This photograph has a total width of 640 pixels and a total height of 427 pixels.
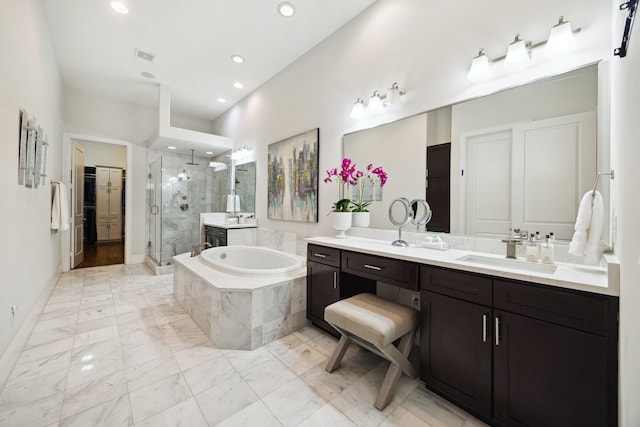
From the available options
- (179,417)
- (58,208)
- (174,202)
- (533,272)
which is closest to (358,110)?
(533,272)

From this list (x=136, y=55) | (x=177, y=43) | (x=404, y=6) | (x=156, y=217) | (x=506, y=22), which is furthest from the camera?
(x=156, y=217)

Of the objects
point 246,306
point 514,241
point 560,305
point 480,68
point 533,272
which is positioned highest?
point 480,68

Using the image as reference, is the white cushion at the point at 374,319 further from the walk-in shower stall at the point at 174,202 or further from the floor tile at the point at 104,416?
the walk-in shower stall at the point at 174,202

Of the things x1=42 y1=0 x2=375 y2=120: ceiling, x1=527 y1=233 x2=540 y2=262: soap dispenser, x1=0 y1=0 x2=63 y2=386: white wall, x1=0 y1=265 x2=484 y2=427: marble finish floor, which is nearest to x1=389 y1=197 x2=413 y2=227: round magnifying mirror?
x1=527 y1=233 x2=540 y2=262: soap dispenser

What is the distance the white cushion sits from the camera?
1469 millimetres

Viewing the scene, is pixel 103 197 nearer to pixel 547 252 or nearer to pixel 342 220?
pixel 342 220

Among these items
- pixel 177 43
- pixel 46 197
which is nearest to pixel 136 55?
pixel 177 43

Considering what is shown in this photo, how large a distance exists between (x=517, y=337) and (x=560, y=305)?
242mm

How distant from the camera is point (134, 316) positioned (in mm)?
2631

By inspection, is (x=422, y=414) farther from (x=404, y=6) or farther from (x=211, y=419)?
(x=404, y=6)

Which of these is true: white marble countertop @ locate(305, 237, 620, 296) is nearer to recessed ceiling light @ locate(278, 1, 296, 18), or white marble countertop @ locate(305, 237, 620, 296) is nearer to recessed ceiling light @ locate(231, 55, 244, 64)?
recessed ceiling light @ locate(278, 1, 296, 18)

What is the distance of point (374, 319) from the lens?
1547mm

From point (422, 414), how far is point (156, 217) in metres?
4.87

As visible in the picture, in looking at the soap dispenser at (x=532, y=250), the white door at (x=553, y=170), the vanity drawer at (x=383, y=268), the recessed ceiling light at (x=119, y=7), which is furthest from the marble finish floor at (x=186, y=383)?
the recessed ceiling light at (x=119, y=7)
